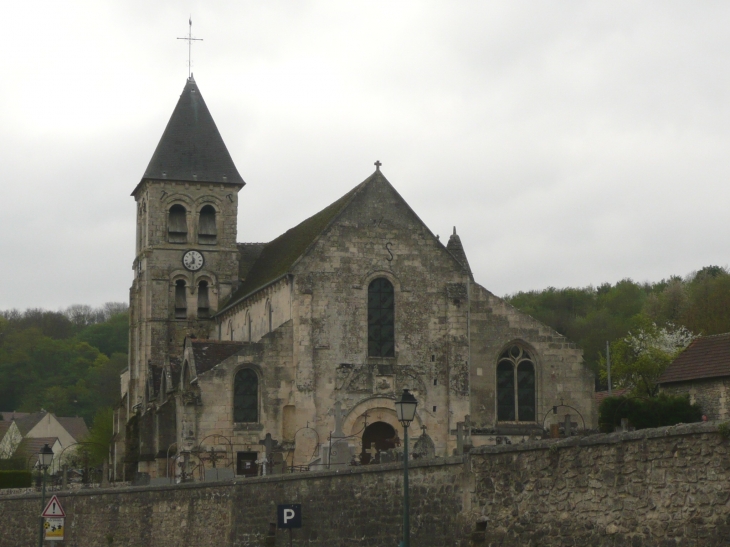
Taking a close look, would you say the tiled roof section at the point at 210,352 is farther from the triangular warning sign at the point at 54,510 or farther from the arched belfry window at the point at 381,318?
the triangular warning sign at the point at 54,510

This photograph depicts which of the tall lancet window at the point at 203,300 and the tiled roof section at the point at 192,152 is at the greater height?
the tiled roof section at the point at 192,152

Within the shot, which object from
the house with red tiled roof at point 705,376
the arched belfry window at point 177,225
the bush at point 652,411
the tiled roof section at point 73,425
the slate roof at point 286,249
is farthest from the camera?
the tiled roof section at point 73,425

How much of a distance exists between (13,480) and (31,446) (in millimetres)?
49850

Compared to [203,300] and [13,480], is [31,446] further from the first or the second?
[13,480]

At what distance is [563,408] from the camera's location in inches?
1688

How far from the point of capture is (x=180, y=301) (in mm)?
52094

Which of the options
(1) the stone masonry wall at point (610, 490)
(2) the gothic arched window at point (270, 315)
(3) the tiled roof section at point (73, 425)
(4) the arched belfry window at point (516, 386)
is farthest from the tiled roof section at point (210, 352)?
(3) the tiled roof section at point (73, 425)

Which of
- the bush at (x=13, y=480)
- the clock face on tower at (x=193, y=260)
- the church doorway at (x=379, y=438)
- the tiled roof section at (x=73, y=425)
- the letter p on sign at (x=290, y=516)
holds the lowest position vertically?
the letter p on sign at (x=290, y=516)

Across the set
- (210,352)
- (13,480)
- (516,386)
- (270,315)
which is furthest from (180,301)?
(516,386)

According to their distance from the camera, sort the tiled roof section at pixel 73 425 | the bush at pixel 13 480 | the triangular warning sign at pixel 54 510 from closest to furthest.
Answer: the triangular warning sign at pixel 54 510, the bush at pixel 13 480, the tiled roof section at pixel 73 425

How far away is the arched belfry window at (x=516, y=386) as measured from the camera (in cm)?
4253

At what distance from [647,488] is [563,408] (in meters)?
28.5

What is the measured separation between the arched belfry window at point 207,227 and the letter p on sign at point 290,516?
2975cm

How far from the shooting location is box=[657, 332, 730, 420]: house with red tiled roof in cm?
3647
